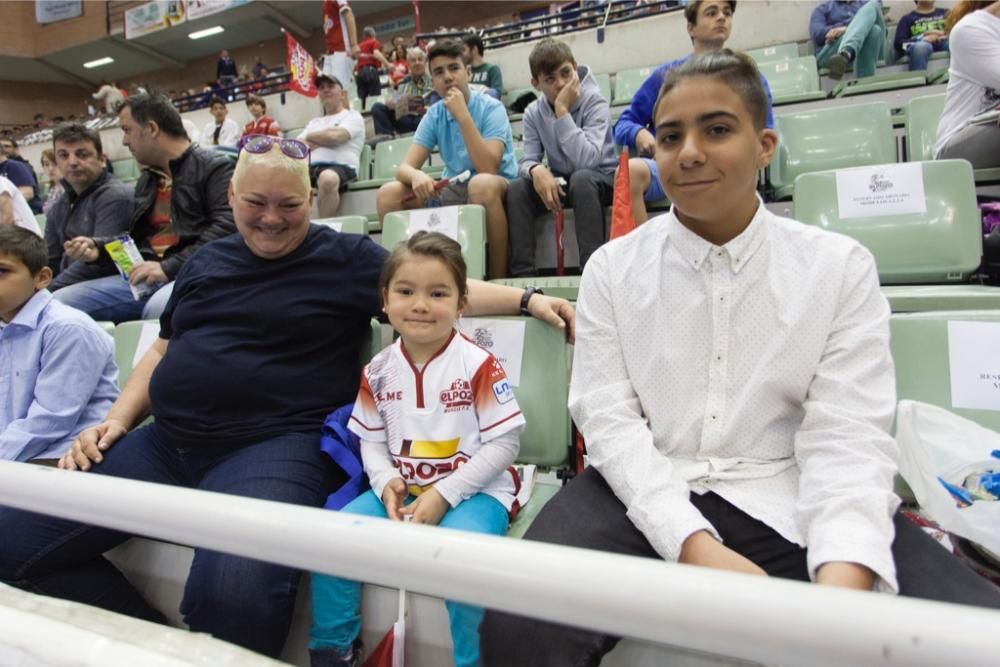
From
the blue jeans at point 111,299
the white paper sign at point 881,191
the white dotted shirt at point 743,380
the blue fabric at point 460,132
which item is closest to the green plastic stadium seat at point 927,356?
the white dotted shirt at point 743,380

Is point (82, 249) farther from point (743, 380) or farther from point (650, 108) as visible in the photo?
point (743, 380)

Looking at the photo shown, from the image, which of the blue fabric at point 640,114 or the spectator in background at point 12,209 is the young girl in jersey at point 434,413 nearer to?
the blue fabric at point 640,114

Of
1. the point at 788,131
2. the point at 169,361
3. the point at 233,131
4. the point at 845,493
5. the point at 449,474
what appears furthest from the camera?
the point at 233,131

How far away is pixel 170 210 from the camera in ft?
7.61

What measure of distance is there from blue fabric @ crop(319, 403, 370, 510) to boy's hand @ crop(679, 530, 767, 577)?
629 millimetres

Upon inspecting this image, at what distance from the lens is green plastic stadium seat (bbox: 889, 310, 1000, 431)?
3.27ft

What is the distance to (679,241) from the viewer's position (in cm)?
92

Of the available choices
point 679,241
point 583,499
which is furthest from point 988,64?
point 583,499

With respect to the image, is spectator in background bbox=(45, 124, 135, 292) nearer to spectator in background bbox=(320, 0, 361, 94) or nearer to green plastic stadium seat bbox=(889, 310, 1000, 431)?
green plastic stadium seat bbox=(889, 310, 1000, 431)

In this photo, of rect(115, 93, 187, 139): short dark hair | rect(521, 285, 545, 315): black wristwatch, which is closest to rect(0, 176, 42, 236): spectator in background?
rect(115, 93, 187, 139): short dark hair

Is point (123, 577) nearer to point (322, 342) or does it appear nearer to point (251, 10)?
point (322, 342)

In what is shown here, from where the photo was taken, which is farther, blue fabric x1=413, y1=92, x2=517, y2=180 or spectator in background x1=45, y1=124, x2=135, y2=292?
blue fabric x1=413, y1=92, x2=517, y2=180

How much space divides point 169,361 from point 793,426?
128 cm

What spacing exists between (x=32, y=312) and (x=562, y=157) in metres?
1.90
